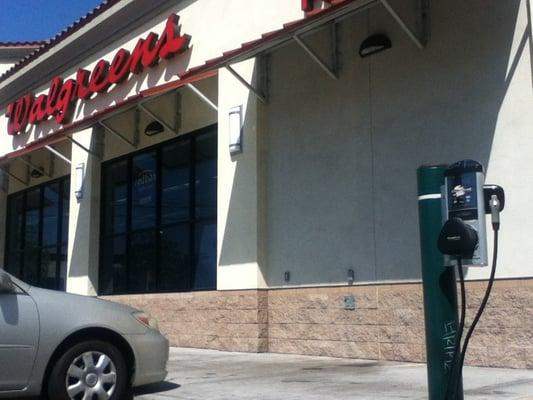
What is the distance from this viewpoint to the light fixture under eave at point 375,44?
1027cm

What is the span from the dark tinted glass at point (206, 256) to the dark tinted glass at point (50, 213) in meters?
6.86

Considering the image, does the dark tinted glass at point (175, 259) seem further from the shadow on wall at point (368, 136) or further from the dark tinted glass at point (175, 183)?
the shadow on wall at point (368, 136)

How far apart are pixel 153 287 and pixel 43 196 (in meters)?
6.55

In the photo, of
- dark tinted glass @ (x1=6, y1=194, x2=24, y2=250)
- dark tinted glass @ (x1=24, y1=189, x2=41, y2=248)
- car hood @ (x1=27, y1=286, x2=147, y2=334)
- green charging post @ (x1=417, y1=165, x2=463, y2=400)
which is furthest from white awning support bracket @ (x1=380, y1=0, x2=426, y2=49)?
dark tinted glass @ (x1=6, y1=194, x2=24, y2=250)

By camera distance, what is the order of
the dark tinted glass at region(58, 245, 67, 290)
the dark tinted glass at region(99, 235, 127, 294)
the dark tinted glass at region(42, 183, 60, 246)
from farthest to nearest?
the dark tinted glass at region(42, 183, 60, 246) < the dark tinted glass at region(58, 245, 67, 290) < the dark tinted glass at region(99, 235, 127, 294)

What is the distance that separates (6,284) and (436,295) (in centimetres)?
365

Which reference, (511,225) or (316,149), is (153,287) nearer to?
(316,149)

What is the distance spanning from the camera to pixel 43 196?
20.0 m

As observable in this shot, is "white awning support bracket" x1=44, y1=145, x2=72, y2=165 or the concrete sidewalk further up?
"white awning support bracket" x1=44, y1=145, x2=72, y2=165

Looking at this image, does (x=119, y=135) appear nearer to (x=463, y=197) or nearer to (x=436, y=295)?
(x=436, y=295)

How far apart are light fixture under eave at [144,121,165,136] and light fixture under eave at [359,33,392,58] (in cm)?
572

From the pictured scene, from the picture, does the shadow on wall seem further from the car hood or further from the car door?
the car door

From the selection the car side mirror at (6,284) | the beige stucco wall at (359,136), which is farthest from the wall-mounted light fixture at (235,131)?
the car side mirror at (6,284)

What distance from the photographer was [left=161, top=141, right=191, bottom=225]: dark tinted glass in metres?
14.4
